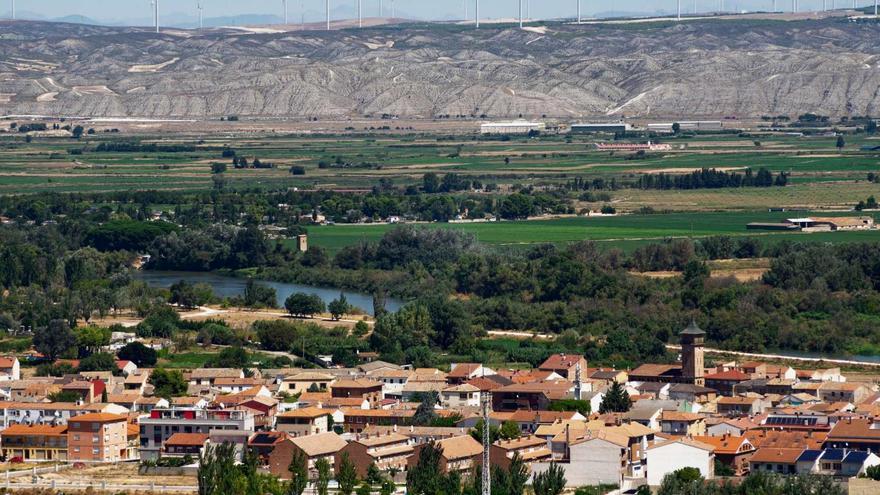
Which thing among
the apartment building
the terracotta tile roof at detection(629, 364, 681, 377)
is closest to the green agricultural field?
the terracotta tile roof at detection(629, 364, 681, 377)

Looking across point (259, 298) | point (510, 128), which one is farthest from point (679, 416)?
point (510, 128)

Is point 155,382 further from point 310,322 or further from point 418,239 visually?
point 418,239

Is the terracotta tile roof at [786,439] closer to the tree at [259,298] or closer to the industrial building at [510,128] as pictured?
the tree at [259,298]

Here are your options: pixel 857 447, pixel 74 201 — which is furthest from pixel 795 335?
pixel 74 201

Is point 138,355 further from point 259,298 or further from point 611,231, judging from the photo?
point 611,231

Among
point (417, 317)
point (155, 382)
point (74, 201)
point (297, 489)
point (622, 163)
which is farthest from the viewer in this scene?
point (622, 163)

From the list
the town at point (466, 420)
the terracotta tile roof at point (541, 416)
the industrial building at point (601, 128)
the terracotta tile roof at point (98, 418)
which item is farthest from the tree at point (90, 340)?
the industrial building at point (601, 128)
